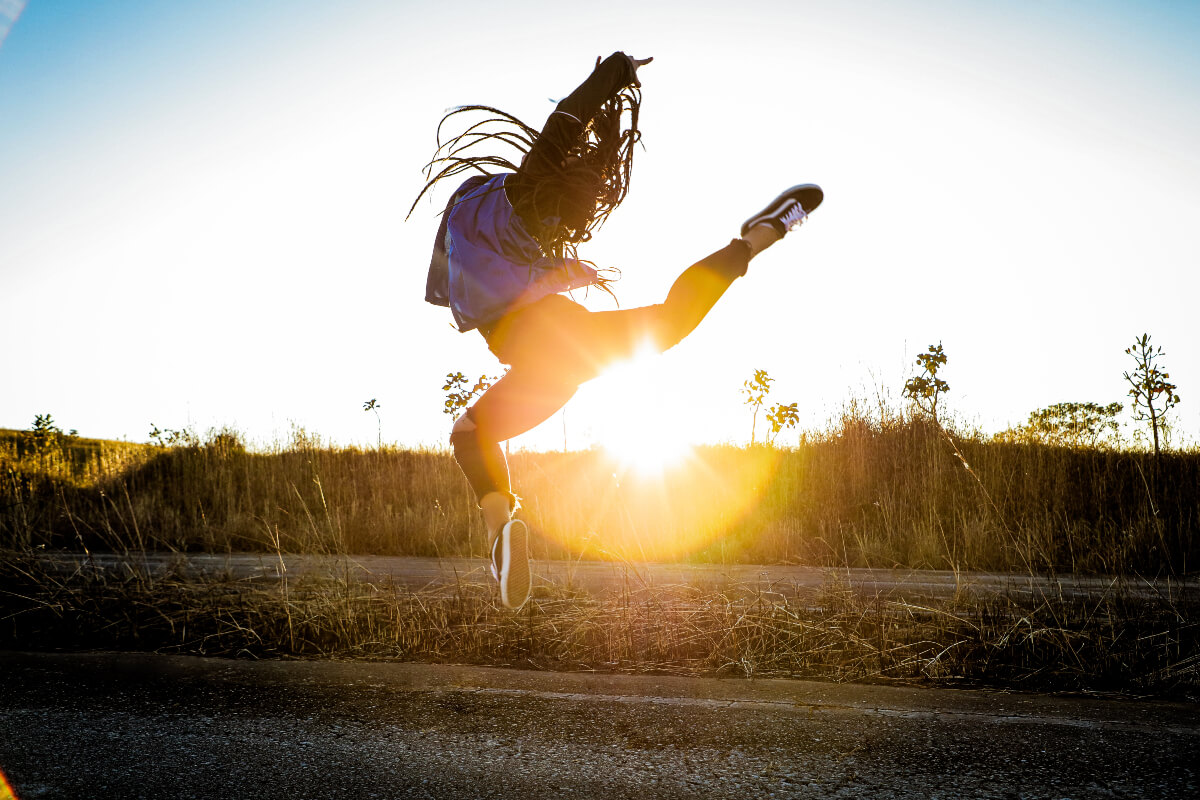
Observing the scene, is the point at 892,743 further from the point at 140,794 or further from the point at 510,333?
the point at 140,794

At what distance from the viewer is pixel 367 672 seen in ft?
10.6

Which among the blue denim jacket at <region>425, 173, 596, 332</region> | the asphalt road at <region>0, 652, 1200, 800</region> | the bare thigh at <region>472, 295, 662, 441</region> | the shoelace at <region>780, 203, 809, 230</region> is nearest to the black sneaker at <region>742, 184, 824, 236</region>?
the shoelace at <region>780, 203, 809, 230</region>

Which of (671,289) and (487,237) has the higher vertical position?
(487,237)

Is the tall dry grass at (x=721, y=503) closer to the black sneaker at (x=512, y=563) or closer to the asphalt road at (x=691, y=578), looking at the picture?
the asphalt road at (x=691, y=578)

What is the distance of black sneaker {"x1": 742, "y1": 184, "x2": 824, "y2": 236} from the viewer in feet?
10.7

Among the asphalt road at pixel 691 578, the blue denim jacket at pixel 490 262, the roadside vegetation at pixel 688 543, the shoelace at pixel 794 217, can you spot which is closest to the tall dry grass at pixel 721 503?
the roadside vegetation at pixel 688 543

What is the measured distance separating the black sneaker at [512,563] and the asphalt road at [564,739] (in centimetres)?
35

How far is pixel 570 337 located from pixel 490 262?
470 mm

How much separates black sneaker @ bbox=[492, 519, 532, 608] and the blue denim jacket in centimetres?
84

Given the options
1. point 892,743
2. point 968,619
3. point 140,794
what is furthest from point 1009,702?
point 140,794

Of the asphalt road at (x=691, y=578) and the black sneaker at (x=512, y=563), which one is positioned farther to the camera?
the asphalt road at (x=691, y=578)

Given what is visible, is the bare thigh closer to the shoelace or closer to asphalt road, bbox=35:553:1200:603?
the shoelace

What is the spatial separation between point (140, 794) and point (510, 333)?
1797 millimetres

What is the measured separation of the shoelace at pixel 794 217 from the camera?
10.8ft
